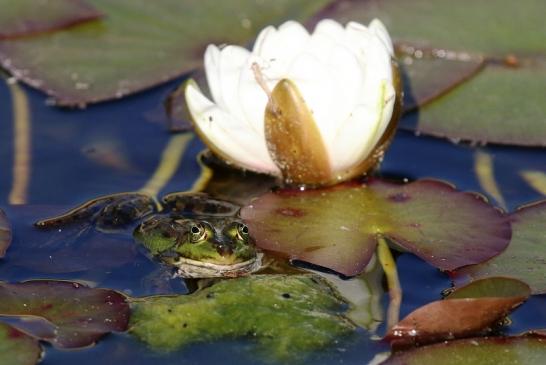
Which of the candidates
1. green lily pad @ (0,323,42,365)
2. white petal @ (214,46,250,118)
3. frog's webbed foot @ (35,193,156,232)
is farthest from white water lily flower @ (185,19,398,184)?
green lily pad @ (0,323,42,365)

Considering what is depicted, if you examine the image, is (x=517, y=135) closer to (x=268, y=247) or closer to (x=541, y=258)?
(x=541, y=258)

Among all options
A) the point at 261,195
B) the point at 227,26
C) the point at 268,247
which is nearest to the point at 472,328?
the point at 268,247

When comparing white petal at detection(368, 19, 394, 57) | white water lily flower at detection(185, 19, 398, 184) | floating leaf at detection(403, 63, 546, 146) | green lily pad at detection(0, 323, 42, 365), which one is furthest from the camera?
floating leaf at detection(403, 63, 546, 146)

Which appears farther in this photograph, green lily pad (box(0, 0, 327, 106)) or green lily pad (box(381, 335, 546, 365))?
green lily pad (box(0, 0, 327, 106))

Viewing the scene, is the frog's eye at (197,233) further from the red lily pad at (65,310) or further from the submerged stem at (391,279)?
the submerged stem at (391,279)

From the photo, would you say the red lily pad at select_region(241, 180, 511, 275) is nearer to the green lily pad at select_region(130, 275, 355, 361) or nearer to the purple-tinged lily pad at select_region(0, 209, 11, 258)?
the green lily pad at select_region(130, 275, 355, 361)

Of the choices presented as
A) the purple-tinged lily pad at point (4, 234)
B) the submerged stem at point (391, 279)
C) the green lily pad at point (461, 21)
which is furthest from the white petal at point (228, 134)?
the green lily pad at point (461, 21)

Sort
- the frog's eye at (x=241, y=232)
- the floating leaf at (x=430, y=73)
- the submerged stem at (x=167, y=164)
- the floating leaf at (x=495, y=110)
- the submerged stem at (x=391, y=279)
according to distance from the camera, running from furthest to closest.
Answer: the floating leaf at (x=430, y=73) → the floating leaf at (x=495, y=110) → the submerged stem at (x=167, y=164) → the frog's eye at (x=241, y=232) → the submerged stem at (x=391, y=279)
